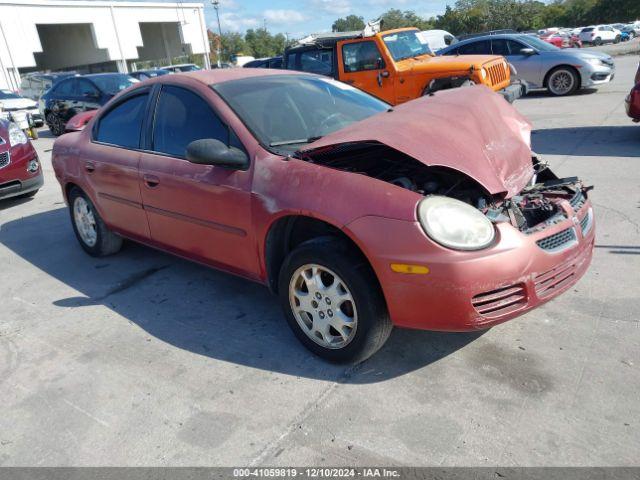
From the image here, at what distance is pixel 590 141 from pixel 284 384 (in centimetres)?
704

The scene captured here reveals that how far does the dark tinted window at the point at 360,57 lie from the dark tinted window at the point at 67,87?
8160 mm

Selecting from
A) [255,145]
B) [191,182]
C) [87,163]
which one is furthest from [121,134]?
[255,145]

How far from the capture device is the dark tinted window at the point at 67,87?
47.1 feet

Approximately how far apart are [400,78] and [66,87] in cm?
975

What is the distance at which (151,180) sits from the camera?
155 inches

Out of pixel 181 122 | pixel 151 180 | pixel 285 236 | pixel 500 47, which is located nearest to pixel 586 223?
pixel 285 236

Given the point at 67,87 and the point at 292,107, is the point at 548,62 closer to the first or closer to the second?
the point at 292,107

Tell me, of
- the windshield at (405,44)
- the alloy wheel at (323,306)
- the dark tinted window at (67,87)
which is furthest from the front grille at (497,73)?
the dark tinted window at (67,87)

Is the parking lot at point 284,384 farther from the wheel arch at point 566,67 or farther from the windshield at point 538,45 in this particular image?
the windshield at point 538,45

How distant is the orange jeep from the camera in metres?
9.45

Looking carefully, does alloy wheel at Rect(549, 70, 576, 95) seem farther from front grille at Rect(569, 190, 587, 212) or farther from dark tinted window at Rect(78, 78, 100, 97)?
dark tinted window at Rect(78, 78, 100, 97)

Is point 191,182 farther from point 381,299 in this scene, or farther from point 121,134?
point 381,299

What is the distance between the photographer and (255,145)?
331 centimetres

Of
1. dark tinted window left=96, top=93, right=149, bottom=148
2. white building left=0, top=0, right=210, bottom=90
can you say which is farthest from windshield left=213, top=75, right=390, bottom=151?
white building left=0, top=0, right=210, bottom=90
